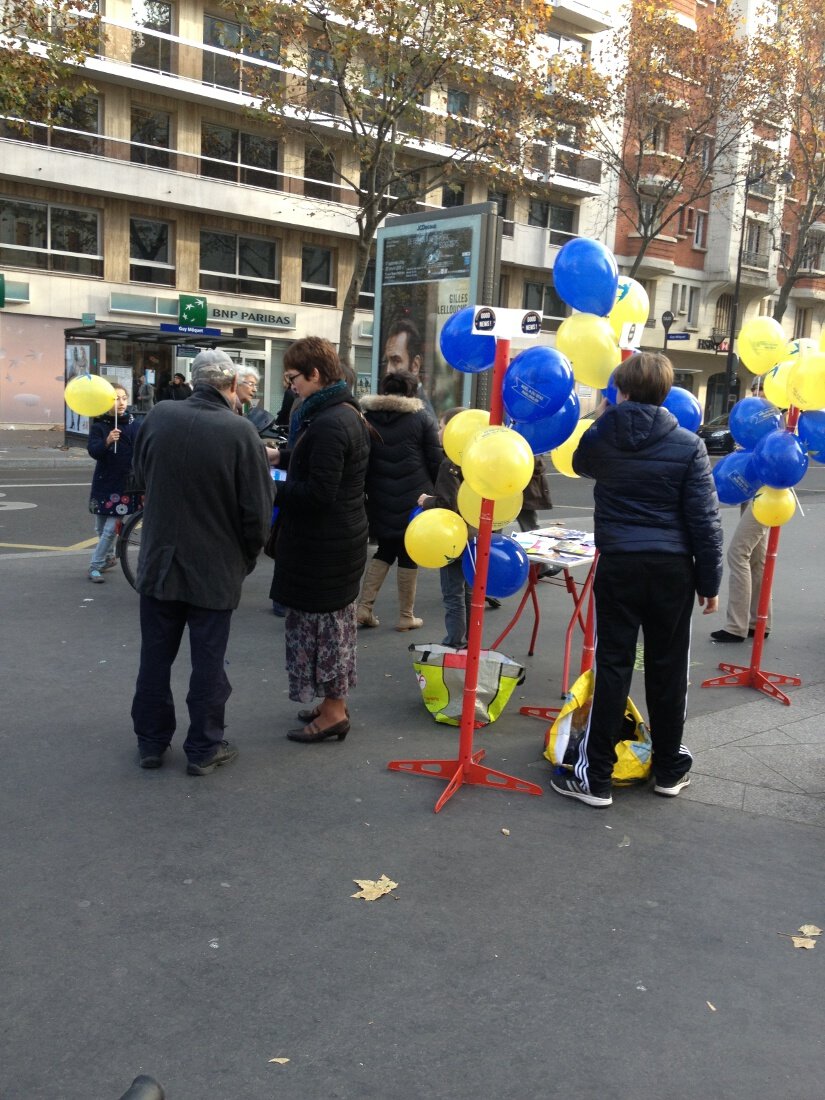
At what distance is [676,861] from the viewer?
377 cm

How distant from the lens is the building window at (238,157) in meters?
29.1

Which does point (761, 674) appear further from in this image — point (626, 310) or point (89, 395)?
point (89, 395)

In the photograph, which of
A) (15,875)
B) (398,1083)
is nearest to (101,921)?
(15,875)

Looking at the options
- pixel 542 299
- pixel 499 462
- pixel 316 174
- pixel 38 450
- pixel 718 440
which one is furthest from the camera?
pixel 542 299

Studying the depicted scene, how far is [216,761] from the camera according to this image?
4438 millimetres

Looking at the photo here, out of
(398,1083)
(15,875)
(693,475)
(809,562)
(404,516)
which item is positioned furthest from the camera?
(809,562)

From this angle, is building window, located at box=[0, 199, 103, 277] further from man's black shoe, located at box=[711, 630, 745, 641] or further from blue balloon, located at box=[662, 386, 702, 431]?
blue balloon, located at box=[662, 386, 702, 431]

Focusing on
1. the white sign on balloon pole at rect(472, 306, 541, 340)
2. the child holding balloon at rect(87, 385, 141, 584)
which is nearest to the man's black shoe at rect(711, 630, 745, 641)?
the white sign on balloon pole at rect(472, 306, 541, 340)

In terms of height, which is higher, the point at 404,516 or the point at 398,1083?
the point at 404,516

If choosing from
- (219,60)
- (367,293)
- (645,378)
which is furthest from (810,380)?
(367,293)

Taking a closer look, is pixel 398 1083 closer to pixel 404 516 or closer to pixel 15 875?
pixel 15 875

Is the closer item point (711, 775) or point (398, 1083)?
point (398, 1083)

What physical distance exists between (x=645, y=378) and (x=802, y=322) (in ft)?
167

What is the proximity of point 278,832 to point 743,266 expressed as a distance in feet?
143
